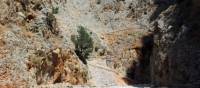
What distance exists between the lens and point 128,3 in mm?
61156

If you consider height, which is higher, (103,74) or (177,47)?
(177,47)

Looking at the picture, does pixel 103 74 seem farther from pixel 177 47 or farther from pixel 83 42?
pixel 177 47

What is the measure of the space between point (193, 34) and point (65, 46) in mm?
12129

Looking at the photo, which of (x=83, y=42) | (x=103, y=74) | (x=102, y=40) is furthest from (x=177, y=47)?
(x=102, y=40)

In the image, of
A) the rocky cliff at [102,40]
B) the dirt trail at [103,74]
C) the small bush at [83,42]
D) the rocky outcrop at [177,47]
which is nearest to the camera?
the rocky cliff at [102,40]

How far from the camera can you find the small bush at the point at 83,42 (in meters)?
48.6

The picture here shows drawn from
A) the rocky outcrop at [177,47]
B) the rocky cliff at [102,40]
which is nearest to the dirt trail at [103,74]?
the rocky cliff at [102,40]

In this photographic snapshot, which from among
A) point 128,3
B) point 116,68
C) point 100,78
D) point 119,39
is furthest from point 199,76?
point 128,3

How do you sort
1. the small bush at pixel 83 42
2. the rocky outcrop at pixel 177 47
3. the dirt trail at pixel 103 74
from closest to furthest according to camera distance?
the rocky outcrop at pixel 177 47 → the dirt trail at pixel 103 74 → the small bush at pixel 83 42

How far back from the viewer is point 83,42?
50.2 m

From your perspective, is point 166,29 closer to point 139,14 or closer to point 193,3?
point 193,3

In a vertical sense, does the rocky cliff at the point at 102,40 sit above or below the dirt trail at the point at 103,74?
above

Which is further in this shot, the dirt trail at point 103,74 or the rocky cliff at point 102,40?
the dirt trail at point 103,74

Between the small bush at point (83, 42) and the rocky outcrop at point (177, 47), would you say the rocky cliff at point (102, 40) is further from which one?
the small bush at point (83, 42)
